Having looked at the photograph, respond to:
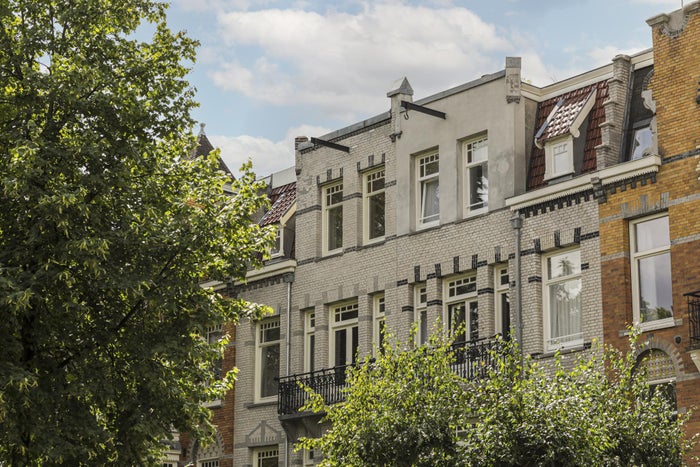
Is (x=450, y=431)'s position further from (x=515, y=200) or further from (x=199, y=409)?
(x=515, y=200)

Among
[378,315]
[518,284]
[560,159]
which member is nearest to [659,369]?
[518,284]

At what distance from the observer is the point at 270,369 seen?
3672cm

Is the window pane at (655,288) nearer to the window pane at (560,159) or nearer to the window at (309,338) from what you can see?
the window pane at (560,159)

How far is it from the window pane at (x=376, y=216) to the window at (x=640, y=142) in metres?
8.12

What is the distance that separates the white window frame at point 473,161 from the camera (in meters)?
31.6

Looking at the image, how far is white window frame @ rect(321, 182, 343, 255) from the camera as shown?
117 ft

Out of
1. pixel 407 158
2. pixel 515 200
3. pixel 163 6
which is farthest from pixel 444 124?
pixel 163 6

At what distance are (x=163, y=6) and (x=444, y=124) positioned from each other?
30.5 feet

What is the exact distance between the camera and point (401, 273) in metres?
32.8

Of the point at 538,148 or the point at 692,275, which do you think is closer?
the point at 692,275

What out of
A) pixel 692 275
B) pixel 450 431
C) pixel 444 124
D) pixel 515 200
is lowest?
pixel 450 431

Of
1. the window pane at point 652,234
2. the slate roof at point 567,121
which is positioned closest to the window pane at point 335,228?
the slate roof at point 567,121

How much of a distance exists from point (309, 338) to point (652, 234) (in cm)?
1164

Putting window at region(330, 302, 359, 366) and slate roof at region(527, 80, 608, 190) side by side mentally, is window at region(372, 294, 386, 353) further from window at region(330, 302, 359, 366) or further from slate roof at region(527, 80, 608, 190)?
slate roof at region(527, 80, 608, 190)
